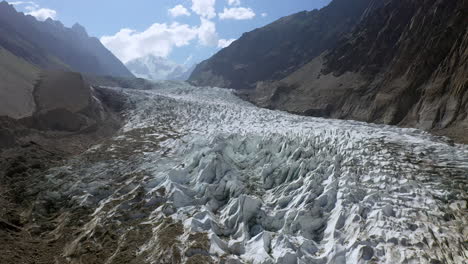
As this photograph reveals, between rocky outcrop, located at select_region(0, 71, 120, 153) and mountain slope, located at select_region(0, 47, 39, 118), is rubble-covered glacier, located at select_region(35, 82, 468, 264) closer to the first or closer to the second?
rocky outcrop, located at select_region(0, 71, 120, 153)

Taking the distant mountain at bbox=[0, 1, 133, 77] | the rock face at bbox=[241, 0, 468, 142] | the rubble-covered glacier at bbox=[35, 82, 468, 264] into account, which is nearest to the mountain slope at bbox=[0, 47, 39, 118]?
the rubble-covered glacier at bbox=[35, 82, 468, 264]

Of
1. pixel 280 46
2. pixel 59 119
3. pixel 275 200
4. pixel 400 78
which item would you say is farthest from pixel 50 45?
pixel 275 200

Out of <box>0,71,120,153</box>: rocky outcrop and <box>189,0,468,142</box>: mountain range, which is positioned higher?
<box>189,0,468,142</box>: mountain range

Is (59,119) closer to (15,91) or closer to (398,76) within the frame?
(15,91)

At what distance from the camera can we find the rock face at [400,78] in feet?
63.7

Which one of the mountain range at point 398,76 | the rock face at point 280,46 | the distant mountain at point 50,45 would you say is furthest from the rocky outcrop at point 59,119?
the rock face at point 280,46

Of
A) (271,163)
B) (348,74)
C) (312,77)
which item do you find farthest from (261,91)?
(271,163)

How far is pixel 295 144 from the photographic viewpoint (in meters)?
15.0

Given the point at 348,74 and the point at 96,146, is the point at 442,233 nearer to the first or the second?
the point at 96,146

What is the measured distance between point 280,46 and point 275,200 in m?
95.7

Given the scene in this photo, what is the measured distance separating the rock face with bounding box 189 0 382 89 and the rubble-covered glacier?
72.8 m

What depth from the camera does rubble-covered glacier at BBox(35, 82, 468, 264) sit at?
816cm

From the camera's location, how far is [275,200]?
11.3 metres

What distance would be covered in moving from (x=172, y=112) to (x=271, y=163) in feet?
63.9
